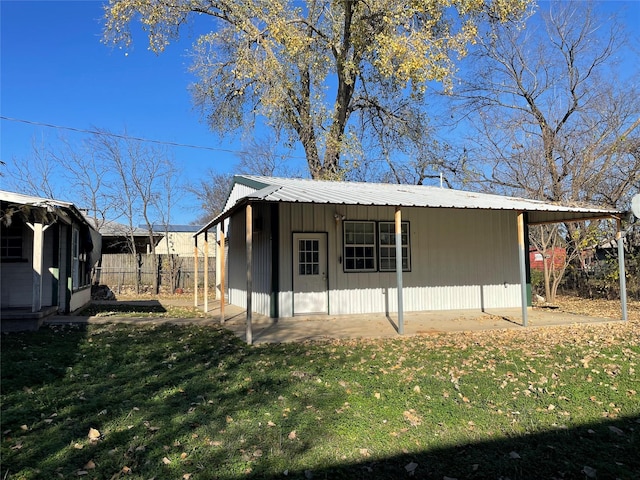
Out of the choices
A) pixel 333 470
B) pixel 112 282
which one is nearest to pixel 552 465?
pixel 333 470

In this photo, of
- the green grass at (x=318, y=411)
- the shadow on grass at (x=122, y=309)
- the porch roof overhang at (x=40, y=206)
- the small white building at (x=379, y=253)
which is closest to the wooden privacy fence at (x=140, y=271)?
the shadow on grass at (x=122, y=309)

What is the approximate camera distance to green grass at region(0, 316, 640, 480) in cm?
333

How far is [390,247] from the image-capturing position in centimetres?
1196

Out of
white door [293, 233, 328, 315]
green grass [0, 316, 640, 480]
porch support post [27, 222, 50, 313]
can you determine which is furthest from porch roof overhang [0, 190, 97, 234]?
white door [293, 233, 328, 315]

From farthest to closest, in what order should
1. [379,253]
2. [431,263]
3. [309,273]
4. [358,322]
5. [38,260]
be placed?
[431,263], [379,253], [309,273], [358,322], [38,260]

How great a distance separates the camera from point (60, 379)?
206 inches

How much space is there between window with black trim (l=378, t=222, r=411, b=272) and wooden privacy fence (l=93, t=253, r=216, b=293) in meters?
12.1

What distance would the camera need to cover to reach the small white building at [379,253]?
10953 mm

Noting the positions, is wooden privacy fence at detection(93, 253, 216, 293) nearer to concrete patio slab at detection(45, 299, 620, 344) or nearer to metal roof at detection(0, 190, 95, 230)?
concrete patio slab at detection(45, 299, 620, 344)

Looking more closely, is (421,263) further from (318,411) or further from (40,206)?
(40,206)

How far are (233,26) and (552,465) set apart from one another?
17.7 metres

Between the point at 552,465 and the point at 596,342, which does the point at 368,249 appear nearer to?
the point at 596,342

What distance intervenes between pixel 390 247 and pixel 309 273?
236cm

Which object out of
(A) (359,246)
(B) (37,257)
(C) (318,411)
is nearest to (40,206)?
(B) (37,257)
